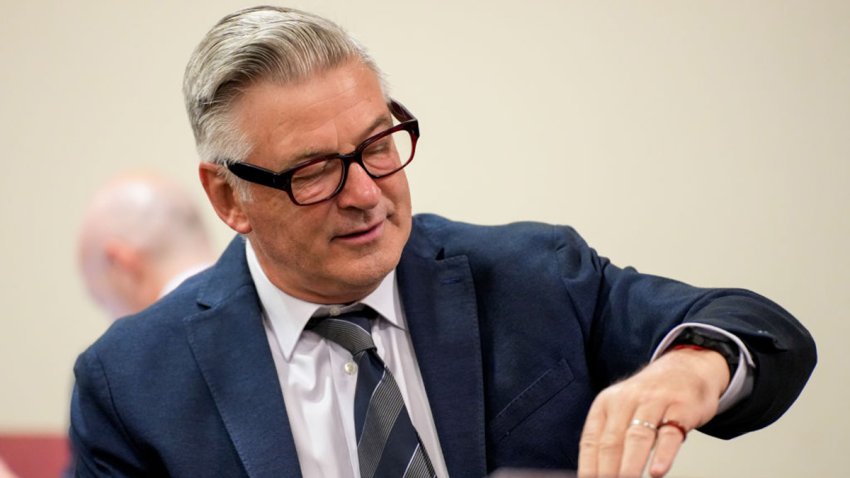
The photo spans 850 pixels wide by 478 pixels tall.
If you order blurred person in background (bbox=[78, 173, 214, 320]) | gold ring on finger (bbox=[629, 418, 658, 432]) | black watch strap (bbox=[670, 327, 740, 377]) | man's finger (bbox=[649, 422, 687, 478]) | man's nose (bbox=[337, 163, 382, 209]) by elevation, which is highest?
man's nose (bbox=[337, 163, 382, 209])

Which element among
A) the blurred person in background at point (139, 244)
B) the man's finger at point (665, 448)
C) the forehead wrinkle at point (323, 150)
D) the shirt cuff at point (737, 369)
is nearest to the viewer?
the man's finger at point (665, 448)

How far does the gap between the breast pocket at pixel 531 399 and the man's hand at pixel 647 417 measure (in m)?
0.30

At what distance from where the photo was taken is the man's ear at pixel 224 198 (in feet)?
4.82

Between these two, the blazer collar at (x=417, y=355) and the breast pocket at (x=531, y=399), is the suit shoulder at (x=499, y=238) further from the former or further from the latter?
the breast pocket at (x=531, y=399)

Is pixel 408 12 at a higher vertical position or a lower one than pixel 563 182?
higher

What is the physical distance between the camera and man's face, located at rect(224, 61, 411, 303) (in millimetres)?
1340

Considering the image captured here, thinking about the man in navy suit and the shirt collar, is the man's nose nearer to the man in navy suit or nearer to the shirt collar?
the man in navy suit

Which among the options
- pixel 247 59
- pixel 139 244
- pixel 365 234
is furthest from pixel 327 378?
pixel 139 244

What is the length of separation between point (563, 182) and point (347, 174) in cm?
150

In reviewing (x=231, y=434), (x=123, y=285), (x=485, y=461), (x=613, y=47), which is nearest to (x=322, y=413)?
(x=231, y=434)

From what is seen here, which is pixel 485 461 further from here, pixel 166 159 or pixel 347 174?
pixel 166 159

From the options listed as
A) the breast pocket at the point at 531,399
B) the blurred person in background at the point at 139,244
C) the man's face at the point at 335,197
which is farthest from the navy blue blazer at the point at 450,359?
the blurred person in background at the point at 139,244

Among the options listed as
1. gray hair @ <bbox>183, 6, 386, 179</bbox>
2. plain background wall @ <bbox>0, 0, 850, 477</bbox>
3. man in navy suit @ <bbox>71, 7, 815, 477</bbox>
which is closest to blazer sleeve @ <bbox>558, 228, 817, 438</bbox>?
man in navy suit @ <bbox>71, 7, 815, 477</bbox>

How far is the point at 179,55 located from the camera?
3.03 metres
